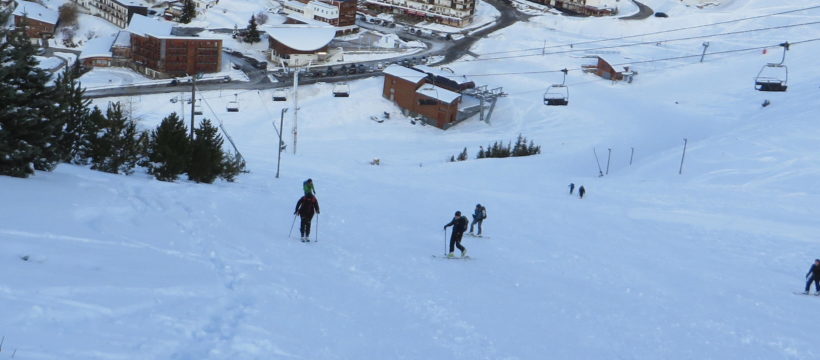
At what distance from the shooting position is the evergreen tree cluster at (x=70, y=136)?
15.7 meters

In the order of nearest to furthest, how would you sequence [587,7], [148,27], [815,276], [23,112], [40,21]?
[815,276] → [23,112] → [148,27] → [40,21] → [587,7]

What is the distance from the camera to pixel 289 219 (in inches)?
682

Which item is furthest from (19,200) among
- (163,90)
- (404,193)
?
(163,90)

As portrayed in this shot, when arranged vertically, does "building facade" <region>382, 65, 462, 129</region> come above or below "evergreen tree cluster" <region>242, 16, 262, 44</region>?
below

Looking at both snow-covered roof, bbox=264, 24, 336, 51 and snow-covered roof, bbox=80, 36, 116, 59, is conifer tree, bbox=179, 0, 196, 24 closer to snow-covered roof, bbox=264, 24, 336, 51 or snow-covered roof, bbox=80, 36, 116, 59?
snow-covered roof, bbox=80, 36, 116, 59

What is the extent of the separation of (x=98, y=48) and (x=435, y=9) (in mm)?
37688

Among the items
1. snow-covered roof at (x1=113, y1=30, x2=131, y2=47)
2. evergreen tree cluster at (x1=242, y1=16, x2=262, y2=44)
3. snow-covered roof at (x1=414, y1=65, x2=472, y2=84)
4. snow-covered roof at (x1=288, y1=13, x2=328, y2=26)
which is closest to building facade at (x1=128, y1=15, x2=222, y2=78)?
snow-covered roof at (x1=113, y1=30, x2=131, y2=47)

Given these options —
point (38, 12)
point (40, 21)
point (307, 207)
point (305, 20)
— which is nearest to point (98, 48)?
point (40, 21)

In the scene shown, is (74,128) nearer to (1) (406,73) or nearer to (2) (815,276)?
(2) (815,276)

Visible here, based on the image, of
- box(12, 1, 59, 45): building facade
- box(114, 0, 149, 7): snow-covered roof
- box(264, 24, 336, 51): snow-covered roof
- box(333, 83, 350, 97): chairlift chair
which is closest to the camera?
box(333, 83, 350, 97): chairlift chair

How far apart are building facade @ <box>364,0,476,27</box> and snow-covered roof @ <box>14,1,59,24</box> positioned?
116 feet

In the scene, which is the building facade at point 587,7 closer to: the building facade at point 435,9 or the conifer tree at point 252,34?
the building facade at point 435,9

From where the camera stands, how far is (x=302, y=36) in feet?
234

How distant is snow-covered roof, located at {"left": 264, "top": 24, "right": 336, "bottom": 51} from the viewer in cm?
6975
